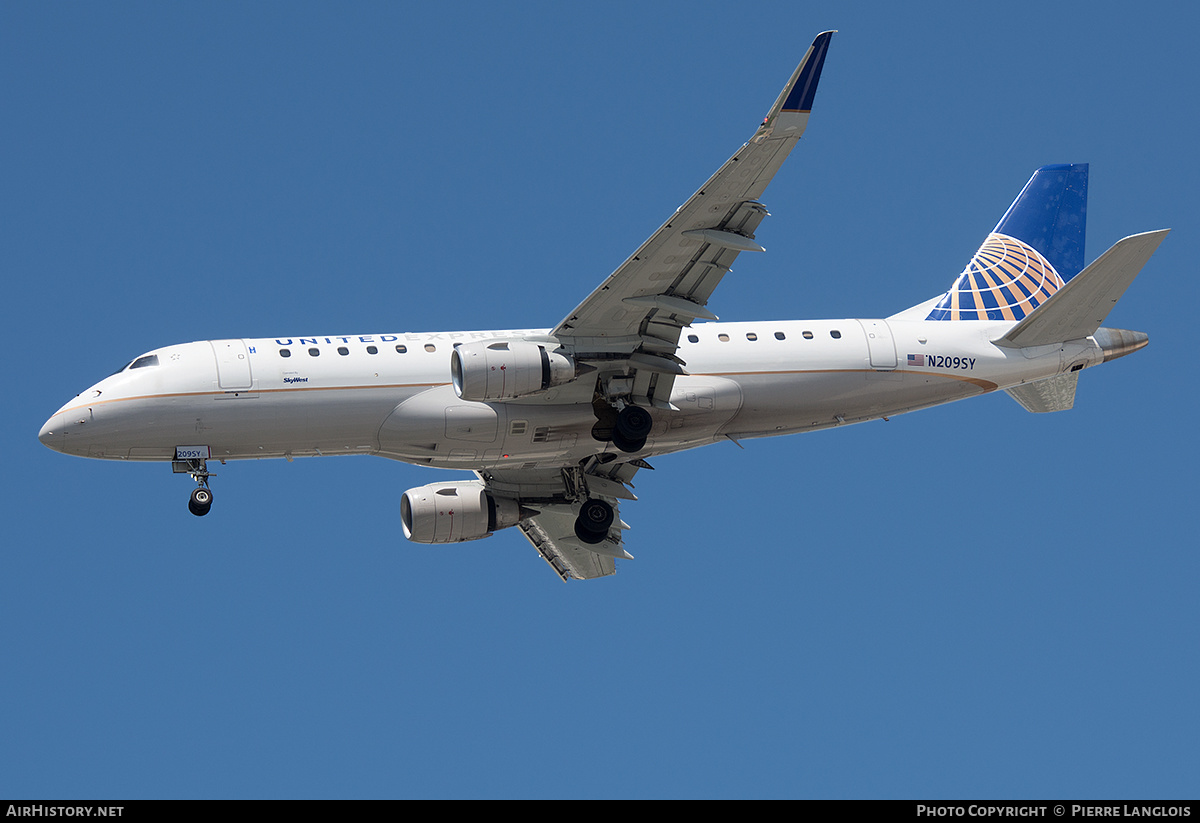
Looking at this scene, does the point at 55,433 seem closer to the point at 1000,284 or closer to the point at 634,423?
the point at 634,423

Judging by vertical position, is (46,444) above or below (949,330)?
below

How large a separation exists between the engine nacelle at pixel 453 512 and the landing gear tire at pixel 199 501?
700cm

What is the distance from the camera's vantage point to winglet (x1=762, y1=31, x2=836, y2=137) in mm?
30328

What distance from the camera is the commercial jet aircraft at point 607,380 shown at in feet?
117

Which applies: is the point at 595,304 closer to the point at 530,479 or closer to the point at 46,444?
the point at 530,479

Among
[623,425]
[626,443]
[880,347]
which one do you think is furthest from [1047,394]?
[623,425]

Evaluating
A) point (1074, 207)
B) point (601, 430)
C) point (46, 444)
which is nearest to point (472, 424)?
point (601, 430)

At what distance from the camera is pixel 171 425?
36.0 m

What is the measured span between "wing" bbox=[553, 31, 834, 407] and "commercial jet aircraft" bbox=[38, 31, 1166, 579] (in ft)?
0.15

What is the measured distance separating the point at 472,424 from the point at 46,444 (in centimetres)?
1015

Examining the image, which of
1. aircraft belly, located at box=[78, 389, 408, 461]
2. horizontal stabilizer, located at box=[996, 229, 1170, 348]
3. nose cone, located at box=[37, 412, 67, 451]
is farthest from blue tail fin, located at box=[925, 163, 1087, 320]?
nose cone, located at box=[37, 412, 67, 451]

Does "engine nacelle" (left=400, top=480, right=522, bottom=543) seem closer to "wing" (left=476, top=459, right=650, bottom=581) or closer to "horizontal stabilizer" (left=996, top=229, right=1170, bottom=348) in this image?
"wing" (left=476, top=459, right=650, bottom=581)
